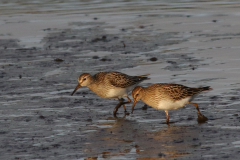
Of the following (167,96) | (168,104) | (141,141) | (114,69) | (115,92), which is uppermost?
(167,96)

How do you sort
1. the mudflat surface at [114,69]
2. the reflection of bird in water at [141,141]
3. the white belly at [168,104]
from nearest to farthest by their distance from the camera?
the reflection of bird in water at [141,141] < the mudflat surface at [114,69] < the white belly at [168,104]

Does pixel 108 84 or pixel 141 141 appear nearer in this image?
pixel 141 141

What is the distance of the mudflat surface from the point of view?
9.88 meters

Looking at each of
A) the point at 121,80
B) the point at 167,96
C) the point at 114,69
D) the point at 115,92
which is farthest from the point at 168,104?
the point at 114,69

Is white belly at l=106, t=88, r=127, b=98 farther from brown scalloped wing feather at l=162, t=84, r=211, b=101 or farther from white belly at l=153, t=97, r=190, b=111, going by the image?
white belly at l=153, t=97, r=190, b=111

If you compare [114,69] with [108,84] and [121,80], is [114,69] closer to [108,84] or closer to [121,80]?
[121,80]

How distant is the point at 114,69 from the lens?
56.8 ft

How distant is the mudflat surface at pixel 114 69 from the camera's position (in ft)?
32.4

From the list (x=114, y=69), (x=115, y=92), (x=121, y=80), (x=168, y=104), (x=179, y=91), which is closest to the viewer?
(x=168, y=104)

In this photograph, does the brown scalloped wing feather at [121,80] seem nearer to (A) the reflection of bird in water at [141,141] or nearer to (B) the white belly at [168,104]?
(A) the reflection of bird in water at [141,141]

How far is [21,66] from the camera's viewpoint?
1842 centimetres

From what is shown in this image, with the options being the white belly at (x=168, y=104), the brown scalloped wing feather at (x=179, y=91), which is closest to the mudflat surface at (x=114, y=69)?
the white belly at (x=168, y=104)

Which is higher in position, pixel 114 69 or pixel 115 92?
pixel 115 92

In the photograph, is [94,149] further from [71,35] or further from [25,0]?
[25,0]
